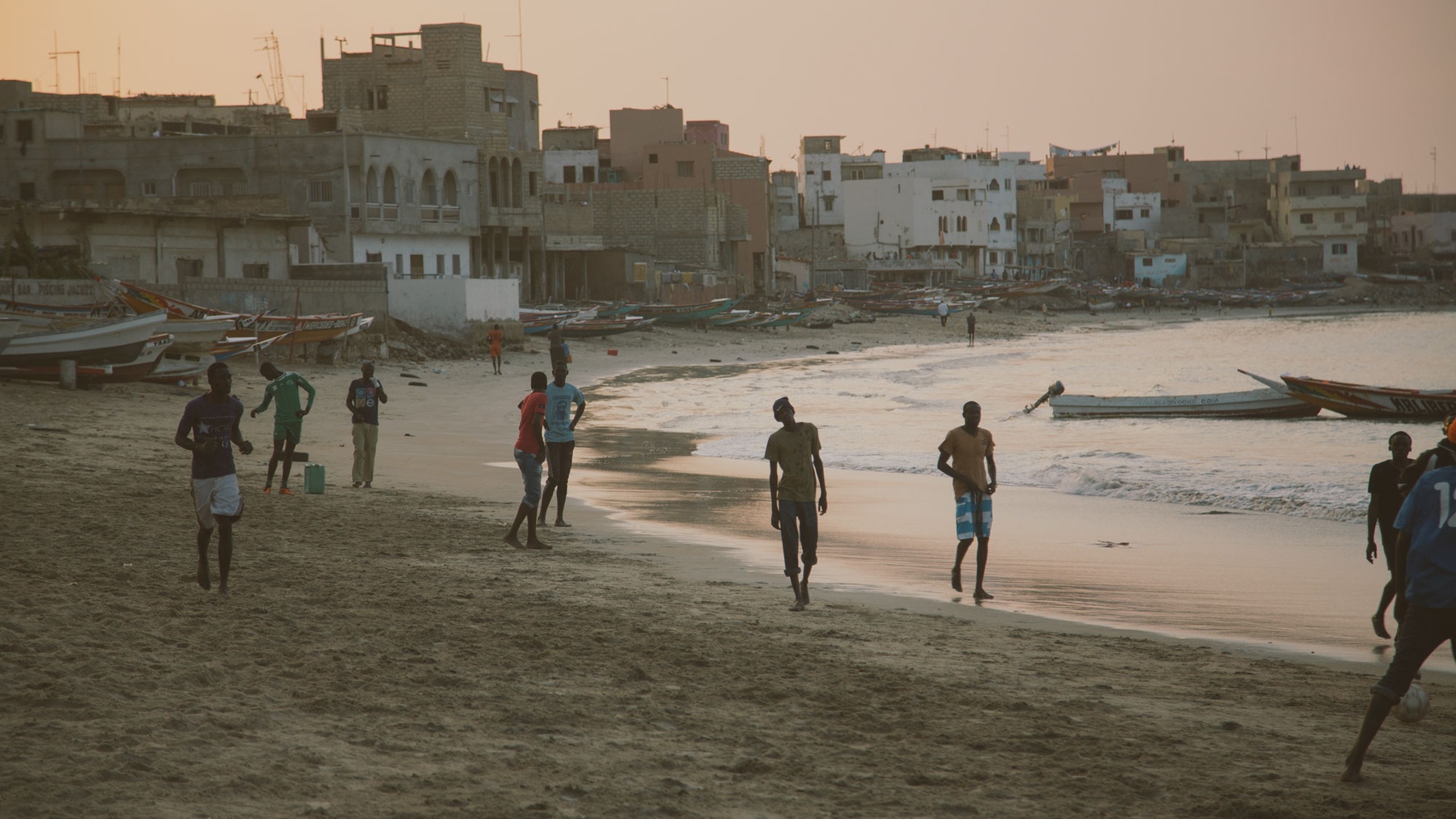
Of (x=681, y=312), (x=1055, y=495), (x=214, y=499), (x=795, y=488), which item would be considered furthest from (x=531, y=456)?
(x=681, y=312)

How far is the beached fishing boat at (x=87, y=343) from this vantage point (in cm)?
2100

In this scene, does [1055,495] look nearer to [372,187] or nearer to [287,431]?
[287,431]

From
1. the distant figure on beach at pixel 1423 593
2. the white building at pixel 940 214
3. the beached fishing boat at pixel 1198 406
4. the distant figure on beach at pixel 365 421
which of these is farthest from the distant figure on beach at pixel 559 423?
the white building at pixel 940 214

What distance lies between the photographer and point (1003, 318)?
77188 millimetres

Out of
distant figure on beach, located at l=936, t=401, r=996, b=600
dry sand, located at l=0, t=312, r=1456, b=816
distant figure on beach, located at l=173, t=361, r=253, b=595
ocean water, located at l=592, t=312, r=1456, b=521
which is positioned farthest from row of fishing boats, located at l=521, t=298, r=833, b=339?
distant figure on beach, located at l=173, t=361, r=253, b=595

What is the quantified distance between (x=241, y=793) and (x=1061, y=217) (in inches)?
4282

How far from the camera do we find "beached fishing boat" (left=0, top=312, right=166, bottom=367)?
21000 mm

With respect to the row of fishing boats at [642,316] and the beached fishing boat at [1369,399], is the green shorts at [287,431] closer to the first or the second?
the beached fishing boat at [1369,399]

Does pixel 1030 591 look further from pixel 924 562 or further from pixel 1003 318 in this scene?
pixel 1003 318

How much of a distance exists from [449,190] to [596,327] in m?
8.14

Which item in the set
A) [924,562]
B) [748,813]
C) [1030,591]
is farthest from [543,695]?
[924,562]

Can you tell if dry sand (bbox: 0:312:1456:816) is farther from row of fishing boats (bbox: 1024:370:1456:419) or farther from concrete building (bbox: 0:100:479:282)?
concrete building (bbox: 0:100:479:282)

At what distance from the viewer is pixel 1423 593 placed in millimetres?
5344

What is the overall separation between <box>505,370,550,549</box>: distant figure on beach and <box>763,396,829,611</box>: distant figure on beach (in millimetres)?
2874
